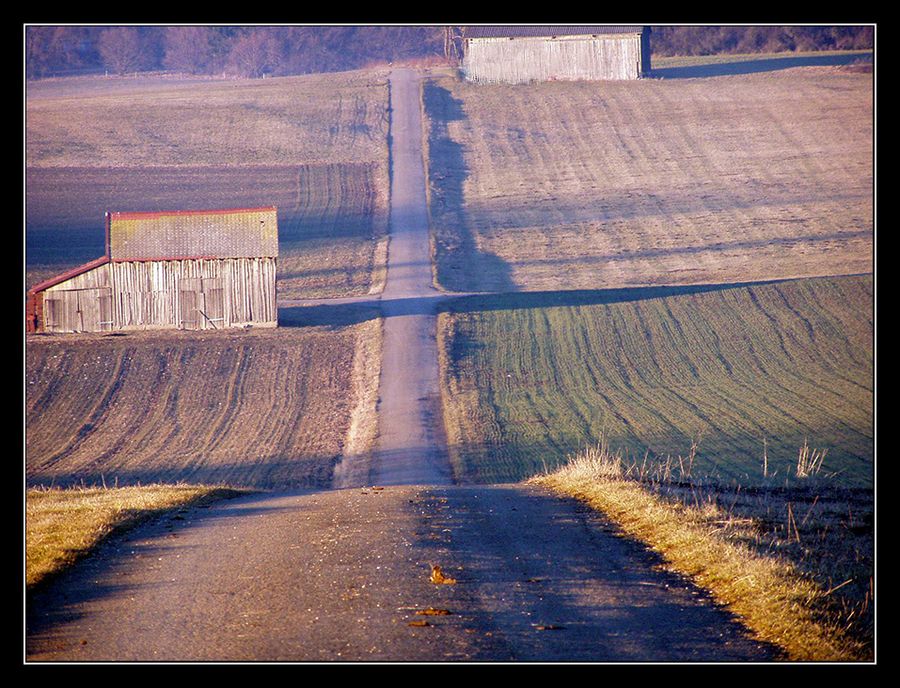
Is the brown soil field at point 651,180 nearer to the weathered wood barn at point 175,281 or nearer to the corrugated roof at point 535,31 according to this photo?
the corrugated roof at point 535,31

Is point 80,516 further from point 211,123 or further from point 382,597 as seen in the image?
point 211,123

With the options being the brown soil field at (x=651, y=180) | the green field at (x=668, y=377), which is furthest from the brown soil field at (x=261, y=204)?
the green field at (x=668, y=377)

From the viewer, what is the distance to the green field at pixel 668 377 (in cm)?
2562

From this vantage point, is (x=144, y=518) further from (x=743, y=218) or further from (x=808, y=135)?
(x=808, y=135)

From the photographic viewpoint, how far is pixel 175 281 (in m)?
41.7

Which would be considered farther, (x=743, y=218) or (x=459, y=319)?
(x=743, y=218)

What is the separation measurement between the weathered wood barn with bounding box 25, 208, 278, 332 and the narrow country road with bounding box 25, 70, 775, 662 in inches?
1096

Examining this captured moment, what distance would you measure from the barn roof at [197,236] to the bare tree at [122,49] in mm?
63344

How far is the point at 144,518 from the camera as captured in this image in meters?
13.5

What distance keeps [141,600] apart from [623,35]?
8483 centimetres

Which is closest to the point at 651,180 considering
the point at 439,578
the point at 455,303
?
the point at 455,303

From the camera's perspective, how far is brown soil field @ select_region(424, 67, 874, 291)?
169 ft

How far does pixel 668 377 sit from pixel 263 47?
8119 cm
